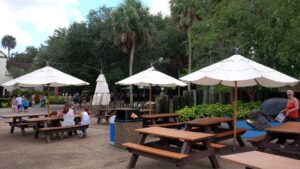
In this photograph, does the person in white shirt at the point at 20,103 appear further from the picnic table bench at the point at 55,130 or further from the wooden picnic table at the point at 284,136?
the wooden picnic table at the point at 284,136

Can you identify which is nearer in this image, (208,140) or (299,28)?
(208,140)

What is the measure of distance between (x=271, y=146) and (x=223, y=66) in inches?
82.5

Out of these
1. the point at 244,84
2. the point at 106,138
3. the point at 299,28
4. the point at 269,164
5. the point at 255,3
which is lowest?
the point at 106,138

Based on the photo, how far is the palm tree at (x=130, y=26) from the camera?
27.0 m

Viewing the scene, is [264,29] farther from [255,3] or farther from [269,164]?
[269,164]

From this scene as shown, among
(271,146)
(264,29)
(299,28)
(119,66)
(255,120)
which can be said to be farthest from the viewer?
(119,66)

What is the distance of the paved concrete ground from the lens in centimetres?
695

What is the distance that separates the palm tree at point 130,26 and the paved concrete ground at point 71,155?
17.1m

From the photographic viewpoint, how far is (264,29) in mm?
12844

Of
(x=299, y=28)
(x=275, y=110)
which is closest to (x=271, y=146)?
(x=299, y=28)

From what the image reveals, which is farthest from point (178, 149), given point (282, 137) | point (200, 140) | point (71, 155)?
point (71, 155)

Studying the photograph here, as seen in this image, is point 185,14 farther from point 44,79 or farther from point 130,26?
point 44,79

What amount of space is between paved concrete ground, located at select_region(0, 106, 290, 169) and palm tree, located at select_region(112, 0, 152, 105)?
17.1 meters

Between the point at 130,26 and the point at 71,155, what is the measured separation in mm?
20378
